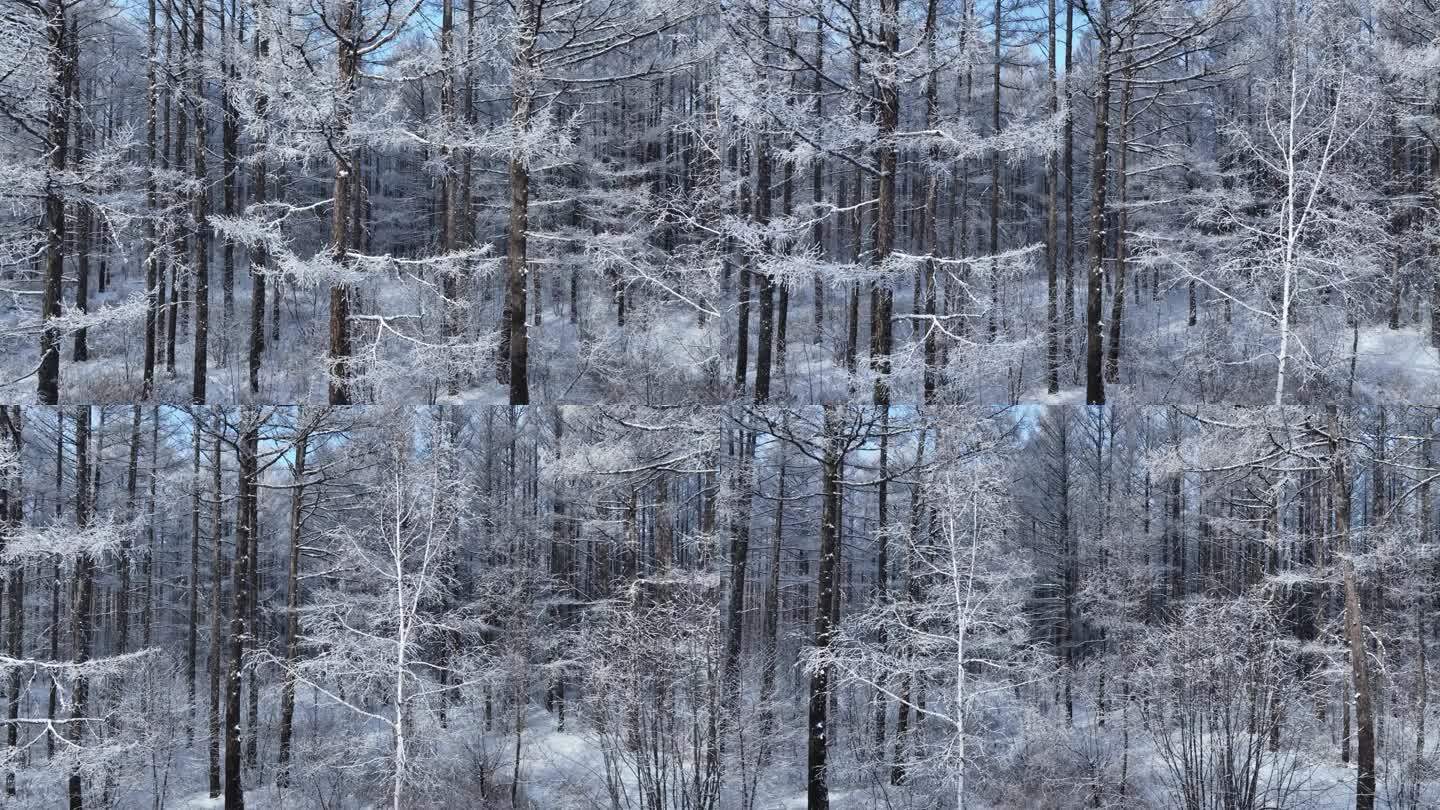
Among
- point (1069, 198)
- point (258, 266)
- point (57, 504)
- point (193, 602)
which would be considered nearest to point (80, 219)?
point (57, 504)

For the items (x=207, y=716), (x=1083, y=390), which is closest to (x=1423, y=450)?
(x=1083, y=390)

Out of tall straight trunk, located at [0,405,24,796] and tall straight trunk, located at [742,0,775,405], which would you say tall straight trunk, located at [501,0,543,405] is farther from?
tall straight trunk, located at [0,405,24,796]

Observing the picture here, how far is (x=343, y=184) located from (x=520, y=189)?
188 centimetres

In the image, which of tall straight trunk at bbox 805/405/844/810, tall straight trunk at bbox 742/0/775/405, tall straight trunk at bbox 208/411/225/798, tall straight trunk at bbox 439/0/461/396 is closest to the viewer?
tall straight trunk at bbox 805/405/844/810

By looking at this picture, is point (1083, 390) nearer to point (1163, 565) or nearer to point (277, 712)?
point (1163, 565)

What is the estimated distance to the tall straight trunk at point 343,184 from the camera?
9820mm

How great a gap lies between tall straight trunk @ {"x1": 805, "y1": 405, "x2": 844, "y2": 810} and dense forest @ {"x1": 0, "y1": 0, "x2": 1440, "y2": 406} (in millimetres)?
961

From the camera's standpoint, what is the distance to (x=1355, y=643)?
415 inches

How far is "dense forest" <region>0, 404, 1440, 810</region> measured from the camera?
10.4 m

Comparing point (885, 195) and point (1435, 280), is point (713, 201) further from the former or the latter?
point (1435, 280)

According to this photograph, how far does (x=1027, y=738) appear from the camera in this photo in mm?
Answer: 11500

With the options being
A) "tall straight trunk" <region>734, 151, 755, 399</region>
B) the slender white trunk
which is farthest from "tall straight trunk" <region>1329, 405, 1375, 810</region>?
the slender white trunk

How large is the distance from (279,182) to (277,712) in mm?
10265

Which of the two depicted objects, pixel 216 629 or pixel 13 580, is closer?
pixel 216 629
